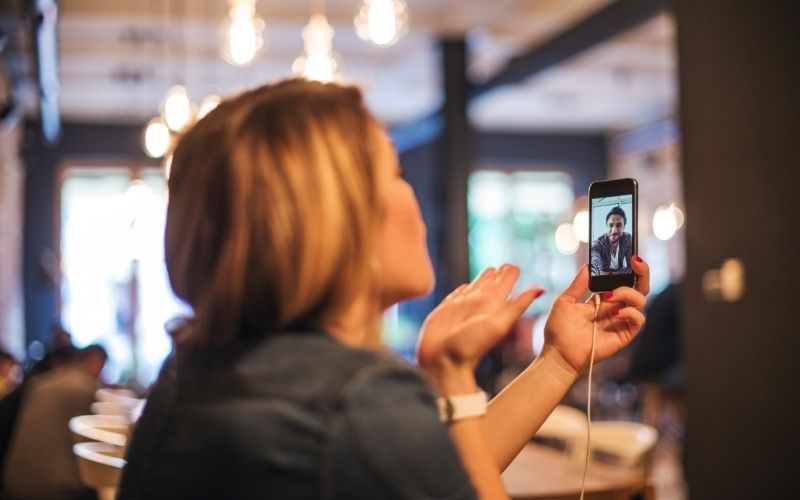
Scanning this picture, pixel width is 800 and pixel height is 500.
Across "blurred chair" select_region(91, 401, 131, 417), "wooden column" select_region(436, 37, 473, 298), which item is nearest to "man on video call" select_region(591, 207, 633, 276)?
"blurred chair" select_region(91, 401, 131, 417)

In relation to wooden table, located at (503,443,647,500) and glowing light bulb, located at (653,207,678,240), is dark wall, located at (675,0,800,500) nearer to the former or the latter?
wooden table, located at (503,443,647,500)

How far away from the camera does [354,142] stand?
0.90 m

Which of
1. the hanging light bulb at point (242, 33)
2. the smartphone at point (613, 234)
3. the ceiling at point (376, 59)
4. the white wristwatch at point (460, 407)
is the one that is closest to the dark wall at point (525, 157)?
the ceiling at point (376, 59)

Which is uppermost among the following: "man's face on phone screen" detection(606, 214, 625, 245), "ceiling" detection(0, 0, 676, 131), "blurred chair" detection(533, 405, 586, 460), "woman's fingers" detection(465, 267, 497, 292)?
"ceiling" detection(0, 0, 676, 131)

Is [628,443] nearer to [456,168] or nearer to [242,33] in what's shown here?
[242,33]

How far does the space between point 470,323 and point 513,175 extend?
11894 millimetres

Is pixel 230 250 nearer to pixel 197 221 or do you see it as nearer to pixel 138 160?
pixel 197 221

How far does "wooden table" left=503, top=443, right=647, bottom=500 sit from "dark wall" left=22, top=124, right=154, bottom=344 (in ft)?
30.9

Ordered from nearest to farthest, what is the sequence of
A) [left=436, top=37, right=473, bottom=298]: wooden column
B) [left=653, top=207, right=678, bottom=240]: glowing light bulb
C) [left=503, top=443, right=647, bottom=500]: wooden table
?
[left=503, top=443, right=647, bottom=500]: wooden table → [left=436, top=37, right=473, bottom=298]: wooden column → [left=653, top=207, right=678, bottom=240]: glowing light bulb

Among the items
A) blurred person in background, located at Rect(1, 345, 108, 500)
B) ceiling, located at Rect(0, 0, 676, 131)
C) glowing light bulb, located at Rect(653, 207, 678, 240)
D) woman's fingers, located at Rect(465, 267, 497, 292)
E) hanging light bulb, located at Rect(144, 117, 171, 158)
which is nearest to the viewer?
woman's fingers, located at Rect(465, 267, 497, 292)

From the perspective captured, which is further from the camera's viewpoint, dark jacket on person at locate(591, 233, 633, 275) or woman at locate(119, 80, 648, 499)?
dark jacket on person at locate(591, 233, 633, 275)

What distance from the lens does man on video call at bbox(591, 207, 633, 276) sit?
127 cm

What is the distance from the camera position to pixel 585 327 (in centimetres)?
130

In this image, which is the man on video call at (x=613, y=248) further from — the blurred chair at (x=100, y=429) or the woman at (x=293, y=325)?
the blurred chair at (x=100, y=429)
